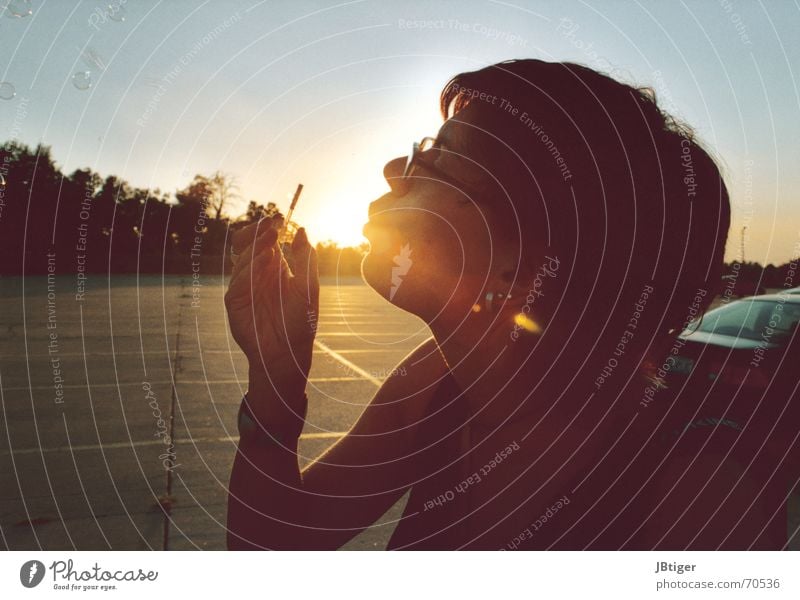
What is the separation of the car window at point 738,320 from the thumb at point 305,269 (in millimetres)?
4813

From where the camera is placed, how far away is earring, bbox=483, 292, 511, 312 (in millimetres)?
1200

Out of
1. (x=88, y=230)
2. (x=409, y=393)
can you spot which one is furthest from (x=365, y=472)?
(x=88, y=230)

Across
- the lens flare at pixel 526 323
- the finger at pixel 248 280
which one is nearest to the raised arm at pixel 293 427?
the finger at pixel 248 280

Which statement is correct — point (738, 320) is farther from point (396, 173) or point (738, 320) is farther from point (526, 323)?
point (396, 173)

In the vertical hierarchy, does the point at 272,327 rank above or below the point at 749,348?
above

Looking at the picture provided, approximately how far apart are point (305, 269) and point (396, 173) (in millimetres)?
273

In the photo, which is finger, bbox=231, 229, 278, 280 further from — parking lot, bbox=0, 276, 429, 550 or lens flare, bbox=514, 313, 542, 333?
parking lot, bbox=0, 276, 429, 550

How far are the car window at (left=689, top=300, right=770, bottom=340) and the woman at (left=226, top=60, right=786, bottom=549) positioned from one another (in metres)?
4.55

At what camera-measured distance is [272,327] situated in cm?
128

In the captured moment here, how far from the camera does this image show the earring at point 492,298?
3.94 feet

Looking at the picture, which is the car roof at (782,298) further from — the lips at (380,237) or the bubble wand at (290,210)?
the lips at (380,237)
